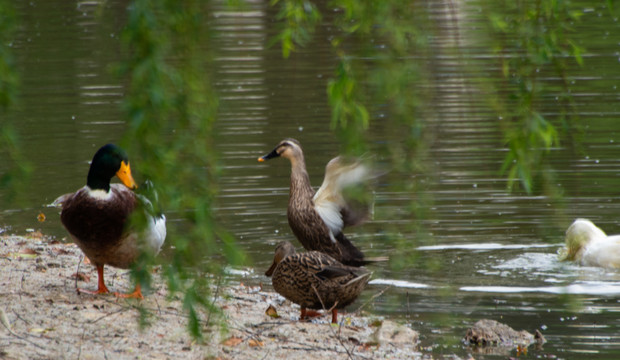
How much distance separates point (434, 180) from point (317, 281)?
92.7 inches

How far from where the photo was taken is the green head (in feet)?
21.3

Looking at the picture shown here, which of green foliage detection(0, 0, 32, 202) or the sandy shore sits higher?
green foliage detection(0, 0, 32, 202)

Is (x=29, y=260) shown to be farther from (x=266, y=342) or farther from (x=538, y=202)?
(x=538, y=202)

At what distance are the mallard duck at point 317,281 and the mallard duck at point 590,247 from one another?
2.61 m

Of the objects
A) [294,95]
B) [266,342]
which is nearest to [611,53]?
[294,95]

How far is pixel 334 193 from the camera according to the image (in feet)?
26.8

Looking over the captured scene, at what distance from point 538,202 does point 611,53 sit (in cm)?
1053

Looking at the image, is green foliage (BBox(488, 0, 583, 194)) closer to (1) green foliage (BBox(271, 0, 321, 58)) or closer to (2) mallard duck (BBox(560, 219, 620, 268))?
(1) green foliage (BBox(271, 0, 321, 58))

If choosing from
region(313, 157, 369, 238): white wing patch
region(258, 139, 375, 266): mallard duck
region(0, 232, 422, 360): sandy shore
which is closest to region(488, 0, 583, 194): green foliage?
region(0, 232, 422, 360): sandy shore

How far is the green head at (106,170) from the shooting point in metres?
6.50

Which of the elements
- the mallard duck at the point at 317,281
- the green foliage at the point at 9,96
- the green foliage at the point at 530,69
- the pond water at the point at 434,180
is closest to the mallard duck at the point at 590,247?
the pond water at the point at 434,180

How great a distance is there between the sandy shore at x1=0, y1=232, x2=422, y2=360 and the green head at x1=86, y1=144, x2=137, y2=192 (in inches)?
33.1

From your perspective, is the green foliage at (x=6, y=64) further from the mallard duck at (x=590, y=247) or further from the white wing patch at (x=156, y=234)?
the mallard duck at (x=590, y=247)

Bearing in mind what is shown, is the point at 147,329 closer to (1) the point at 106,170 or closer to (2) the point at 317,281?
(1) the point at 106,170
